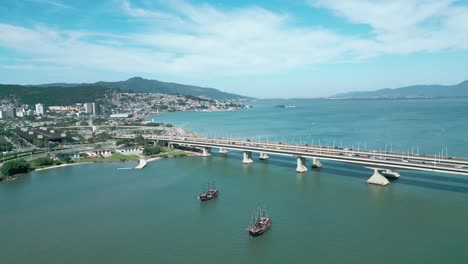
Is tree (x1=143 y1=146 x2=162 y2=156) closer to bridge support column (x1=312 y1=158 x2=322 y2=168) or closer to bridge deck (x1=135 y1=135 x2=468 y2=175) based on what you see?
bridge deck (x1=135 y1=135 x2=468 y2=175)

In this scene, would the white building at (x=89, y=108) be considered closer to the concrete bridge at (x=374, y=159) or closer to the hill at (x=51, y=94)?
the hill at (x=51, y=94)

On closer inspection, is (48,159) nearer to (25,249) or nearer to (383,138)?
(25,249)

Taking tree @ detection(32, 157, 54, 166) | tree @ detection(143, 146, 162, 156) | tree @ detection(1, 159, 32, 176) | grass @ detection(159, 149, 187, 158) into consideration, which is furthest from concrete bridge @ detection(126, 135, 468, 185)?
tree @ detection(1, 159, 32, 176)

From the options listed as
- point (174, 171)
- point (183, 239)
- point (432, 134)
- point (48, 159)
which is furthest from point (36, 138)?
point (432, 134)

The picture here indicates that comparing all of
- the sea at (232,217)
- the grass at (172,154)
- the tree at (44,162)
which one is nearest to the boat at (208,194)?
the sea at (232,217)

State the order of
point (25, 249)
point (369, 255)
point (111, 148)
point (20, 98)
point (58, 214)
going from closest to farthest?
point (369, 255) → point (25, 249) → point (58, 214) → point (111, 148) → point (20, 98)
